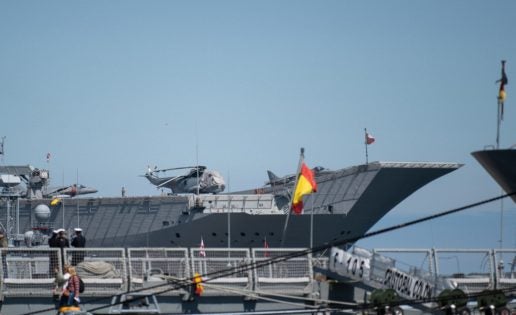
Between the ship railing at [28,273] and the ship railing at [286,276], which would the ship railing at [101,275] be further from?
the ship railing at [286,276]

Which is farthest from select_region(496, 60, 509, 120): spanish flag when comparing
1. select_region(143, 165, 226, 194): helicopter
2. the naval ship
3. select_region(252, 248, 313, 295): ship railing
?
select_region(143, 165, 226, 194): helicopter

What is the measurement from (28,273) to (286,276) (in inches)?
198

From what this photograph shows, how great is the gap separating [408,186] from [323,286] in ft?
110

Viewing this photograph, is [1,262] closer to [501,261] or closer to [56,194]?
[501,261]

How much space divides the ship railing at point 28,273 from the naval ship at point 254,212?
2781 centimetres

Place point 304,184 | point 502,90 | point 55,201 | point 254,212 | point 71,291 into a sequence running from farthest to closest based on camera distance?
point 55,201 < point 254,212 < point 304,184 < point 502,90 < point 71,291

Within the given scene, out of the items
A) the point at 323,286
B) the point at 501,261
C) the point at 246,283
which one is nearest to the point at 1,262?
the point at 246,283

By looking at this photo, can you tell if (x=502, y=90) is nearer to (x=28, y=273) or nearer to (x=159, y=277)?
(x=159, y=277)

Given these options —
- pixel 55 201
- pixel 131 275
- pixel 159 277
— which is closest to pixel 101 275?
pixel 131 275

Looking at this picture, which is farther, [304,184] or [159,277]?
[304,184]

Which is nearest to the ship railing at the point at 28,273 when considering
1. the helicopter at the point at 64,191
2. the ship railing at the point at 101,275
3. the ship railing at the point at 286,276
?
the ship railing at the point at 101,275

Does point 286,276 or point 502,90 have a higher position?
point 502,90

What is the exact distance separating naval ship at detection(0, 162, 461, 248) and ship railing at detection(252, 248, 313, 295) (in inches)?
1073

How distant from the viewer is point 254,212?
53.4 m
